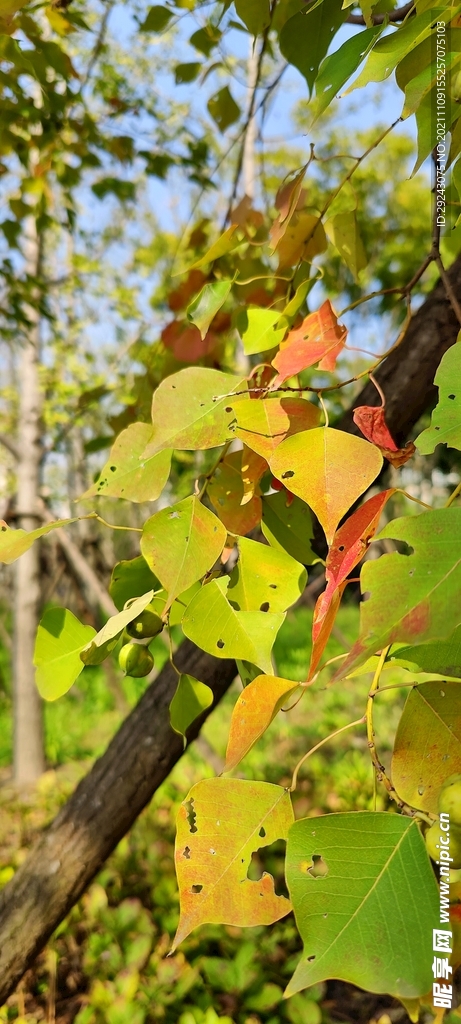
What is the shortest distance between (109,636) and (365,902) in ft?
0.54

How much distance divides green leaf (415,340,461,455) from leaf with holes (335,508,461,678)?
65mm

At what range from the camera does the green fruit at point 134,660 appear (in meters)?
0.41

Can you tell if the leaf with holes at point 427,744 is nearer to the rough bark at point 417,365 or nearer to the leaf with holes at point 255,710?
the leaf with holes at point 255,710

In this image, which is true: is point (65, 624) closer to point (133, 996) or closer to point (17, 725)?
point (133, 996)

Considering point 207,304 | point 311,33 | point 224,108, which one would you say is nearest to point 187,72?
point 224,108

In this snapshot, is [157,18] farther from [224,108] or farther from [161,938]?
[161,938]

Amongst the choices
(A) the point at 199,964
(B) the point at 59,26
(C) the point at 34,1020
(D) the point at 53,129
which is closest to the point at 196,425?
(B) the point at 59,26

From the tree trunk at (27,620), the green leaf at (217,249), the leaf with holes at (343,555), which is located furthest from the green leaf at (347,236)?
the tree trunk at (27,620)

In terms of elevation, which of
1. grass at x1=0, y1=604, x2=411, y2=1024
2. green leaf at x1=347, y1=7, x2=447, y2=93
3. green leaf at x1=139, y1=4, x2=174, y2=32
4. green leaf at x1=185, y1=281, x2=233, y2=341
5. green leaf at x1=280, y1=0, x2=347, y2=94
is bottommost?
grass at x1=0, y1=604, x2=411, y2=1024

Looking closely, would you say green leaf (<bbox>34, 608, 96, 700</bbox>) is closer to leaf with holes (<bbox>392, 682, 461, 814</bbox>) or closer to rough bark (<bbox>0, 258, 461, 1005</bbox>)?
leaf with holes (<bbox>392, 682, 461, 814</bbox>)

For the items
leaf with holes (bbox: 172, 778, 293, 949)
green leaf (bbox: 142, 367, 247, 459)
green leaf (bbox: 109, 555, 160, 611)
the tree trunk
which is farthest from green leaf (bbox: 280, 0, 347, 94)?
the tree trunk

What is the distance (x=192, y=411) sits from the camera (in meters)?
0.36

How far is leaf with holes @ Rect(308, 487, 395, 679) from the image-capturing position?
1.00 feet

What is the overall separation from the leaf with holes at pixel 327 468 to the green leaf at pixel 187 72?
81 centimetres
